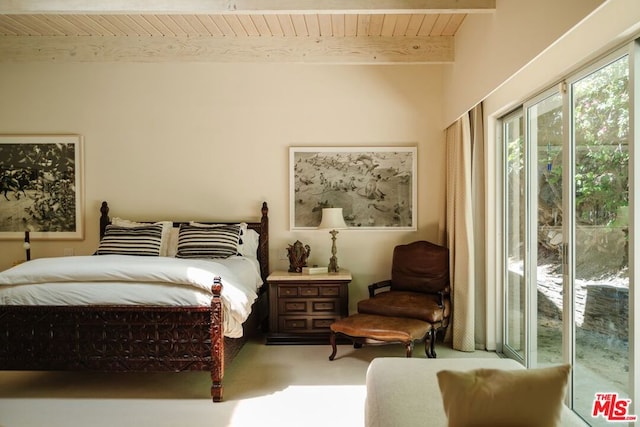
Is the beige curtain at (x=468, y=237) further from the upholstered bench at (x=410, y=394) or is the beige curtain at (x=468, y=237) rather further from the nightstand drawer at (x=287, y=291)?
the upholstered bench at (x=410, y=394)

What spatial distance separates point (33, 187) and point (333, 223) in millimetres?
3353

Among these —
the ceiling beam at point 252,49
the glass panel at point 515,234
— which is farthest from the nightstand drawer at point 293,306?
the ceiling beam at point 252,49

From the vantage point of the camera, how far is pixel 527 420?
1.44 metres

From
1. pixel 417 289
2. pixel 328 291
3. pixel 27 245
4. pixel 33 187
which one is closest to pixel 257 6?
pixel 328 291

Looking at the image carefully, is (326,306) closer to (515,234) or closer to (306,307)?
(306,307)

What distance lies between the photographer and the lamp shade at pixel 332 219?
4.84 meters

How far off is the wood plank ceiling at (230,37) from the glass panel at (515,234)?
109 centimetres

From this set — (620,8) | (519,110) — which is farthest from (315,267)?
(620,8)

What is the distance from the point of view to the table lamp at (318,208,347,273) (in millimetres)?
4844

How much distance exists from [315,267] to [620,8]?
3456mm

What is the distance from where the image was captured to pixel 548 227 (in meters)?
3.28

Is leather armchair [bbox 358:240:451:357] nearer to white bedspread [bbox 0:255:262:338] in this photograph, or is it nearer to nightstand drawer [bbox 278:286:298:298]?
nightstand drawer [bbox 278:286:298:298]

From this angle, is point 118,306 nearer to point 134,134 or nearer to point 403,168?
point 134,134

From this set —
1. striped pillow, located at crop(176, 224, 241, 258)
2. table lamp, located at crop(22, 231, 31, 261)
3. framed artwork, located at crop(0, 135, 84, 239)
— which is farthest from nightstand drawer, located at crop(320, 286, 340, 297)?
table lamp, located at crop(22, 231, 31, 261)
